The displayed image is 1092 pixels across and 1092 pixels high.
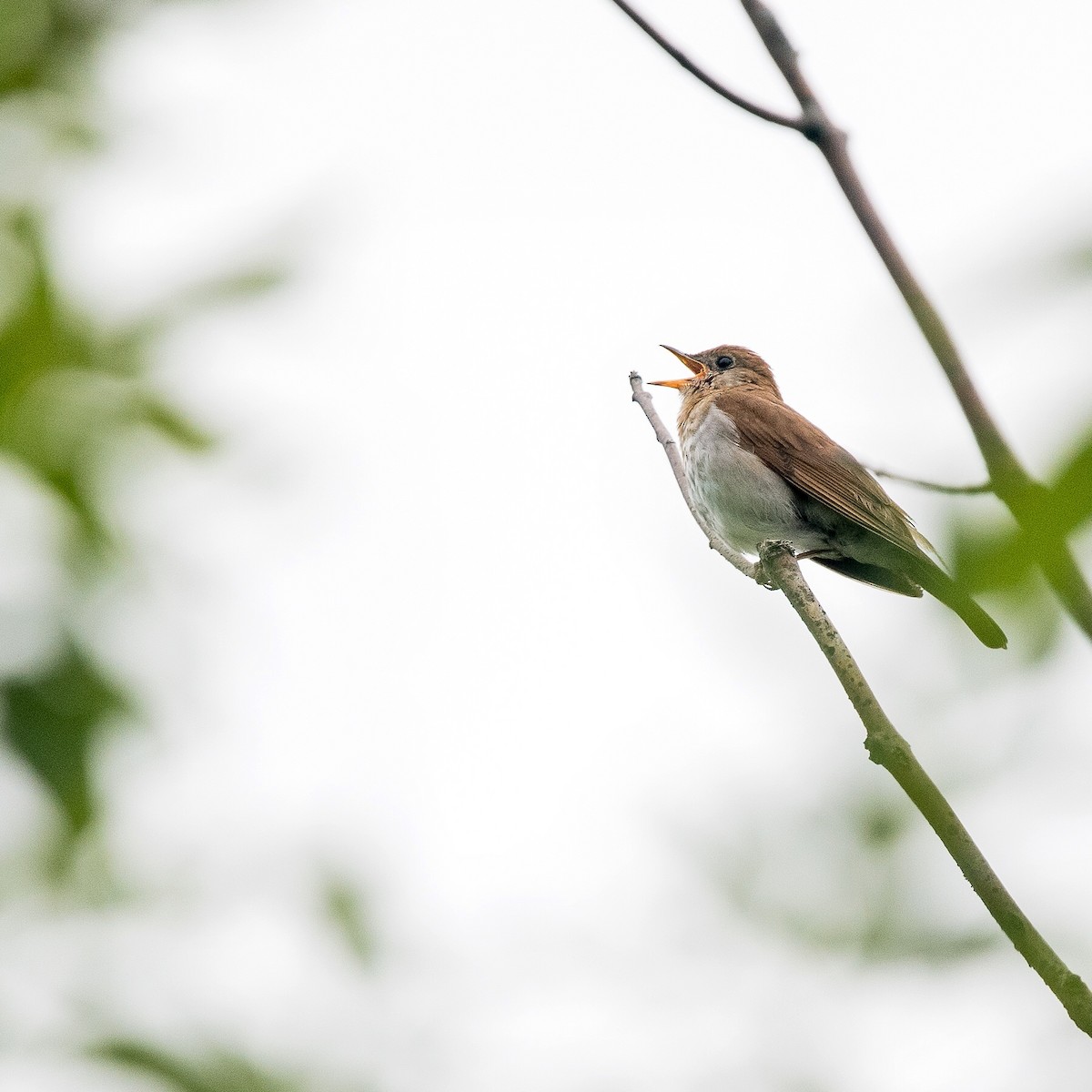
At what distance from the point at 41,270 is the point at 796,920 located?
250 cm

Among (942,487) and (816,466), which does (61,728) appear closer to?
(942,487)

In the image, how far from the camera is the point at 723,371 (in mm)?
9180

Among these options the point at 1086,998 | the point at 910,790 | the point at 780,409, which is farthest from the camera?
the point at 780,409

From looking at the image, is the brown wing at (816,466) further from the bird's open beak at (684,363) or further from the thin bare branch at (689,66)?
the thin bare branch at (689,66)

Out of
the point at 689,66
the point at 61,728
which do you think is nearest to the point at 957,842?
the point at 689,66

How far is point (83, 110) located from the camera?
3842 millimetres

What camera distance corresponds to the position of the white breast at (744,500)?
730cm

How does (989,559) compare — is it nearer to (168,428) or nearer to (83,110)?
(168,428)

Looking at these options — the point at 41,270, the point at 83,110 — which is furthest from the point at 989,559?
the point at 83,110

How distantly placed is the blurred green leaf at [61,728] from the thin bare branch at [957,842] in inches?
64.8

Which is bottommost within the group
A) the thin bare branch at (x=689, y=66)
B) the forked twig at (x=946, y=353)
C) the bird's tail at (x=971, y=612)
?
the bird's tail at (x=971, y=612)

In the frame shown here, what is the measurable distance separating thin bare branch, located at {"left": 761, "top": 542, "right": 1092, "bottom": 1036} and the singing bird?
413cm

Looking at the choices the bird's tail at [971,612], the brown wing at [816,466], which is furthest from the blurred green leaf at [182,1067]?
the brown wing at [816,466]

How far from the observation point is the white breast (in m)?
7.30
